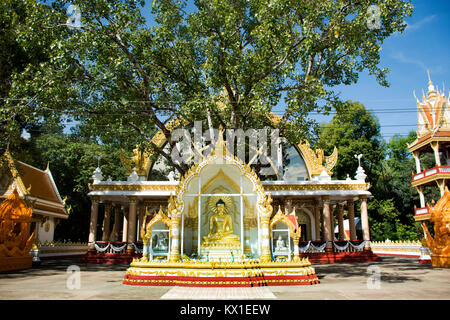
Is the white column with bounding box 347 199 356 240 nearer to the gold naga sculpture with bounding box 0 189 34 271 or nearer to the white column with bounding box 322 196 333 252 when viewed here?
the white column with bounding box 322 196 333 252

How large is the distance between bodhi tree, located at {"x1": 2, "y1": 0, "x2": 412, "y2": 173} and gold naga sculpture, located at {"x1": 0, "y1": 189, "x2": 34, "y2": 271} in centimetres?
429

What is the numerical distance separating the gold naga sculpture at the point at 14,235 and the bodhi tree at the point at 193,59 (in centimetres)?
429

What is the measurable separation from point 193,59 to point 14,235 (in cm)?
1055

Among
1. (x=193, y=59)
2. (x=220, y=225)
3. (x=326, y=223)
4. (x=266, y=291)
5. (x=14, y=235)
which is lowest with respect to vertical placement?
(x=266, y=291)

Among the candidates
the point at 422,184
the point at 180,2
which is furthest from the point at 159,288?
the point at 422,184

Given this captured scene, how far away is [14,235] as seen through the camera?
520 inches

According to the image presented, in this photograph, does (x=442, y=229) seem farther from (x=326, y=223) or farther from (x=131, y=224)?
(x=131, y=224)

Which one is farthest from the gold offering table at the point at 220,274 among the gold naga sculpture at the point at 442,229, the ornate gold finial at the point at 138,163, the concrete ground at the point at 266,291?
the ornate gold finial at the point at 138,163

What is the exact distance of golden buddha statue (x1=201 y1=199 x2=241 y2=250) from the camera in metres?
10.7

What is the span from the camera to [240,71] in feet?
38.5

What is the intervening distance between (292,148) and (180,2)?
44.3 ft

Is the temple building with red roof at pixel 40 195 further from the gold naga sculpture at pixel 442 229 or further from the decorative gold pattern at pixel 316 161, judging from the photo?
the gold naga sculpture at pixel 442 229

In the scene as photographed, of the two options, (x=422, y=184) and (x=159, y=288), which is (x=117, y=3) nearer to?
(x=159, y=288)

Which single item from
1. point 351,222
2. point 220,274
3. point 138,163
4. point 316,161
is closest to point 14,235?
point 138,163
